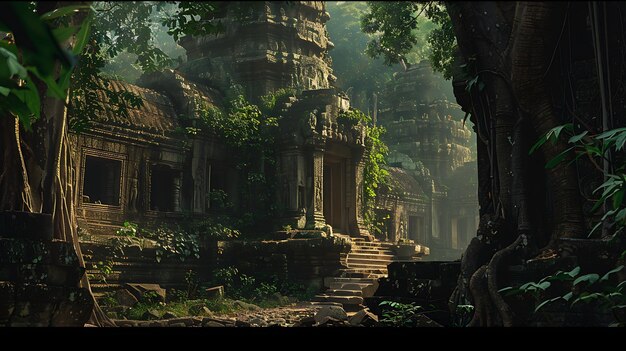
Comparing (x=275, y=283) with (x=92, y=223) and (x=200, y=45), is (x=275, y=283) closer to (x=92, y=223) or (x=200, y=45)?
(x=92, y=223)

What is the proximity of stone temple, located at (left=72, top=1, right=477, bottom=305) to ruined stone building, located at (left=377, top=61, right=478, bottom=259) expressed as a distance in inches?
328

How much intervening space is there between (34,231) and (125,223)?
23.9 ft

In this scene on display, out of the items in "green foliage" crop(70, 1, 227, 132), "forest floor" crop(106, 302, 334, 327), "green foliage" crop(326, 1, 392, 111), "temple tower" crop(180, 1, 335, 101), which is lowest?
"forest floor" crop(106, 302, 334, 327)

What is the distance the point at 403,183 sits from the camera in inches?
940

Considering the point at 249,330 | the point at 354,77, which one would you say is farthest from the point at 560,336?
the point at 354,77

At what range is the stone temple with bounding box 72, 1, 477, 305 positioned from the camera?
40.2 ft

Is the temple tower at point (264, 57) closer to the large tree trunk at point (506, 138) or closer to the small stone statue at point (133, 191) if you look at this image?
the small stone statue at point (133, 191)

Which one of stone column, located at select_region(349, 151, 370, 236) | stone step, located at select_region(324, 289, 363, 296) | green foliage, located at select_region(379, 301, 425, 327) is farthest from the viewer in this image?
stone column, located at select_region(349, 151, 370, 236)

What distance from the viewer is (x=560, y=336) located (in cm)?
205

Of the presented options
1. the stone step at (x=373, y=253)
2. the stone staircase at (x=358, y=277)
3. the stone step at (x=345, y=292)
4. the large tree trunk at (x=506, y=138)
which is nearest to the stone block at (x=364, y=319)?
the large tree trunk at (x=506, y=138)

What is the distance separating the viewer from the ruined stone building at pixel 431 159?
25531 mm

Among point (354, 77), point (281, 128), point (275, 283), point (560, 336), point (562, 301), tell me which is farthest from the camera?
point (354, 77)

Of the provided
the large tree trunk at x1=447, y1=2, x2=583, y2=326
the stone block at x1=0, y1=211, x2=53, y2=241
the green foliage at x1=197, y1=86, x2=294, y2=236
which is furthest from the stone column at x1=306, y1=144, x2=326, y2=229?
the stone block at x1=0, y1=211, x2=53, y2=241

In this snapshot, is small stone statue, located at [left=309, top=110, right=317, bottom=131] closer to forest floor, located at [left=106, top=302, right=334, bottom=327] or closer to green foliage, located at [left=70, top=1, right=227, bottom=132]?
green foliage, located at [left=70, top=1, right=227, bottom=132]
